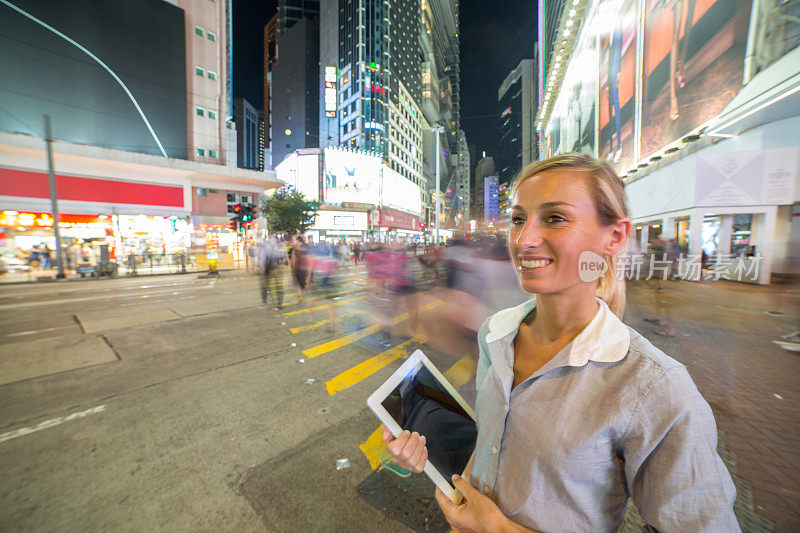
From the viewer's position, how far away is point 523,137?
127625 millimetres

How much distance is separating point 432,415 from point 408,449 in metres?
0.21

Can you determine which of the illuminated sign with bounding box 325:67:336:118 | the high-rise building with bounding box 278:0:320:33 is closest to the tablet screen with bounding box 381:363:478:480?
the illuminated sign with bounding box 325:67:336:118

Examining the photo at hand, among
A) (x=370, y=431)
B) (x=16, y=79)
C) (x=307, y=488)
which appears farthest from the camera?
(x=16, y=79)

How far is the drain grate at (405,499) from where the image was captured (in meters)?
2.26

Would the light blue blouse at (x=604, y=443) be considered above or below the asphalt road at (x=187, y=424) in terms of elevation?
above

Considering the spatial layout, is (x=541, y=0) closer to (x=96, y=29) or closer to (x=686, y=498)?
(x=96, y=29)

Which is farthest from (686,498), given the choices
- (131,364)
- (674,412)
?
(131,364)

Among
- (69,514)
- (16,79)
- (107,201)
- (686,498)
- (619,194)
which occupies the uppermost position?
(16,79)

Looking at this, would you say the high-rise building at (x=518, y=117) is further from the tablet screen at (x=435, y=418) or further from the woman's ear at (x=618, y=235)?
the tablet screen at (x=435, y=418)

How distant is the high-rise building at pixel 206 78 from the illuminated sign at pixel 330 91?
1073 inches

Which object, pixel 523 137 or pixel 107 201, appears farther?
pixel 523 137

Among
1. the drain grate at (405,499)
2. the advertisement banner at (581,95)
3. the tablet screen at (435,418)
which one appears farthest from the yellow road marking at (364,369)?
the advertisement banner at (581,95)

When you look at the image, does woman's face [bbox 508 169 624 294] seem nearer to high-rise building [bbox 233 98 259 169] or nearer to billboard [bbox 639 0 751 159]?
billboard [bbox 639 0 751 159]

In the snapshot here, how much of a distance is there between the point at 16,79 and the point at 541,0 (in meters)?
83.1
